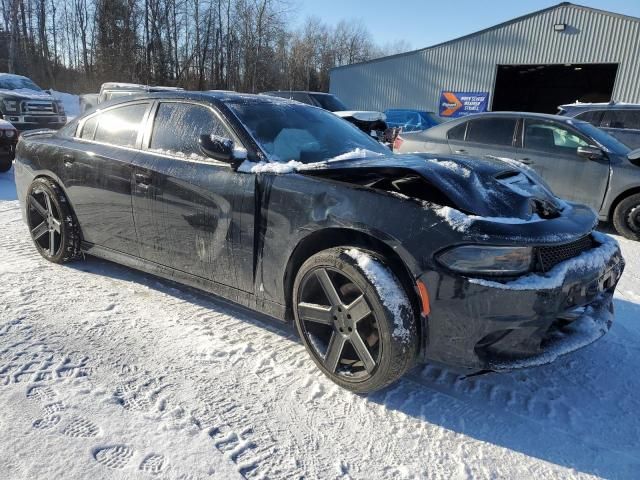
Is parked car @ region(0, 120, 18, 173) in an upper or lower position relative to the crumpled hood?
lower

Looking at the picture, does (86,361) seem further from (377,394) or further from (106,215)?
(377,394)

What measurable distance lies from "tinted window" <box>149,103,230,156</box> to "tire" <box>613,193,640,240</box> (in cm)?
523

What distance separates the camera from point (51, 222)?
162 inches

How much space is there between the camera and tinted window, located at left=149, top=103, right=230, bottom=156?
10.5ft

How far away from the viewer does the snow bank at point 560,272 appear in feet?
7.06

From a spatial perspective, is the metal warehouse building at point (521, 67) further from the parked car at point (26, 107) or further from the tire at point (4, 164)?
the tire at point (4, 164)

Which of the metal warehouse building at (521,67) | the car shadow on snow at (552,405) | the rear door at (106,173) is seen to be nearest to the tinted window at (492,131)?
the car shadow on snow at (552,405)

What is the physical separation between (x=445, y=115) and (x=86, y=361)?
83.2 ft

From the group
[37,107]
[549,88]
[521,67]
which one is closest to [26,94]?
[37,107]

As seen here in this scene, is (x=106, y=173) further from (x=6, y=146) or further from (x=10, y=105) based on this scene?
(x=10, y=105)

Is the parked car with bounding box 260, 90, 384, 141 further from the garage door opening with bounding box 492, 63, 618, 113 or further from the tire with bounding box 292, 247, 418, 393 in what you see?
the garage door opening with bounding box 492, 63, 618, 113

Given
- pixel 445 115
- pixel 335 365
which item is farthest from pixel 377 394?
pixel 445 115

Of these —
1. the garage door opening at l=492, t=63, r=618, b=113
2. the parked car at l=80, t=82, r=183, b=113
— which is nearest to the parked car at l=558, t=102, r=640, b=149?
the parked car at l=80, t=82, r=183, b=113

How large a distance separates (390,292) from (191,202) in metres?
1.49
